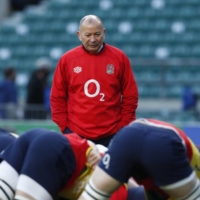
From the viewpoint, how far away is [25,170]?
179 inches

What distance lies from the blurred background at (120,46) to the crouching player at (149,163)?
24.8 feet

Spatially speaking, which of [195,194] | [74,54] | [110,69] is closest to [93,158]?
[195,194]

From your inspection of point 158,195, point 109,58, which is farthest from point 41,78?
point 158,195

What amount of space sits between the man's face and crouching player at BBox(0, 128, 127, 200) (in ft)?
4.74

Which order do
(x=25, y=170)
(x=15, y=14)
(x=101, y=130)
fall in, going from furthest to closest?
(x=15, y=14)
(x=101, y=130)
(x=25, y=170)

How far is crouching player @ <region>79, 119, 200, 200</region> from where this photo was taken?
14.0 feet

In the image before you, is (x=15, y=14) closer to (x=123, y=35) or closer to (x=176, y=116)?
(x=123, y=35)

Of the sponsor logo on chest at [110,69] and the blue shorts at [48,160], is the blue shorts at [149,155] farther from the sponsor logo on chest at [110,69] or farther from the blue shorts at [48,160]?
the sponsor logo on chest at [110,69]

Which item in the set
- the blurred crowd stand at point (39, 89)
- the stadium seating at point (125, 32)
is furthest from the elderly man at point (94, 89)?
the stadium seating at point (125, 32)

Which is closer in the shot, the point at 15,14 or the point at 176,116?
the point at 176,116

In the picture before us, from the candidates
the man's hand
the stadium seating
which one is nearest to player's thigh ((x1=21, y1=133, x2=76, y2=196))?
the man's hand

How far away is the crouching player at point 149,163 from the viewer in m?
4.27

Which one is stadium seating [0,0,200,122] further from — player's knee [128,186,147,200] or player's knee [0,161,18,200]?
player's knee [0,161,18,200]

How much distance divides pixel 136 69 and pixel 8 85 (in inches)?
121
